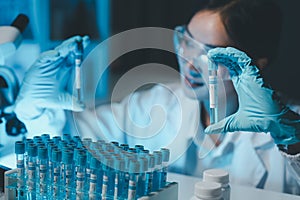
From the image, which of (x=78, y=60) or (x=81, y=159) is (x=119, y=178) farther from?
(x=78, y=60)

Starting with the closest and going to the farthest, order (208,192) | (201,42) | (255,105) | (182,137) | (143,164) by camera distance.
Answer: (208,192) → (143,164) → (255,105) → (201,42) → (182,137)

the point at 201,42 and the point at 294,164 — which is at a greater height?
the point at 201,42

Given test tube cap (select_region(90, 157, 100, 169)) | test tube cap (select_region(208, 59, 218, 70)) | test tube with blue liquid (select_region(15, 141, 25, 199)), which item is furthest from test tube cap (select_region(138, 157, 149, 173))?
test tube cap (select_region(208, 59, 218, 70))

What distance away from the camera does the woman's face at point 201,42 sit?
1.68 m

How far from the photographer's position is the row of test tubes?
131 centimetres

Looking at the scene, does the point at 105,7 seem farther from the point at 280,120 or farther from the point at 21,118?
the point at 280,120

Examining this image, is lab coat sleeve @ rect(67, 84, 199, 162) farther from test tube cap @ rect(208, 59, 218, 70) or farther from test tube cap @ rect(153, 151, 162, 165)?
test tube cap @ rect(153, 151, 162, 165)

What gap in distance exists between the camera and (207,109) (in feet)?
5.79

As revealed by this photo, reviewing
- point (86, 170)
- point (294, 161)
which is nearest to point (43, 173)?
point (86, 170)

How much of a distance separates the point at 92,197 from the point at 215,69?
0.64m

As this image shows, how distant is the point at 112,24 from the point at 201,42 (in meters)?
0.36

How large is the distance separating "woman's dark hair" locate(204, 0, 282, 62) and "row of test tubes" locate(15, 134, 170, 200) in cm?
51

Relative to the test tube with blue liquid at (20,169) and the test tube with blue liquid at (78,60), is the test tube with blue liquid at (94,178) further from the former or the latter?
the test tube with blue liquid at (78,60)

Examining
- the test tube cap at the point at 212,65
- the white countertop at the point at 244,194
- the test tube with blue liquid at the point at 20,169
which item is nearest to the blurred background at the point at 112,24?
the test tube cap at the point at 212,65
